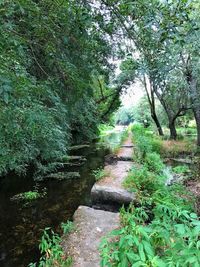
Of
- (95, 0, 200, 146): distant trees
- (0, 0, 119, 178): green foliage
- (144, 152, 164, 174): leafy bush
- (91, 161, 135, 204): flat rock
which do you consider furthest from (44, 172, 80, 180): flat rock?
(95, 0, 200, 146): distant trees

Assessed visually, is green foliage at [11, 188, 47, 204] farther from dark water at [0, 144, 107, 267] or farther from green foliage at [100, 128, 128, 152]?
green foliage at [100, 128, 128, 152]

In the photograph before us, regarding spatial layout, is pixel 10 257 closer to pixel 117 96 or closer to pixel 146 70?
pixel 146 70

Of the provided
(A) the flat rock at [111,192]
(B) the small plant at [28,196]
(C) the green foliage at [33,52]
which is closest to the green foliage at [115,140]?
(A) the flat rock at [111,192]

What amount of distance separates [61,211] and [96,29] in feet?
13.1

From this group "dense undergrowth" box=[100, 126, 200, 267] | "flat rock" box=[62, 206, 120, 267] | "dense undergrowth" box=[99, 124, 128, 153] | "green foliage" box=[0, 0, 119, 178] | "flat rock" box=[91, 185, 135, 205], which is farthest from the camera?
"dense undergrowth" box=[99, 124, 128, 153]

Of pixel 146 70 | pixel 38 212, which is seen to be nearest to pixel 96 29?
pixel 146 70

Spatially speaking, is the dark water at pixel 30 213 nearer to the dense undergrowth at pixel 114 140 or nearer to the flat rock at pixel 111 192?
the flat rock at pixel 111 192

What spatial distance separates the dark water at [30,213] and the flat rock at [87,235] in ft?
2.52

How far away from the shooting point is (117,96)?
66.1 feet

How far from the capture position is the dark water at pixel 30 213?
4.45m

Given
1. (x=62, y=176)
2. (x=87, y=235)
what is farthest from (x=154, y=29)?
(x=62, y=176)

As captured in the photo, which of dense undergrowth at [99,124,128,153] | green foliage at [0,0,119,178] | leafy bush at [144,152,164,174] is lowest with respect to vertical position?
dense undergrowth at [99,124,128,153]

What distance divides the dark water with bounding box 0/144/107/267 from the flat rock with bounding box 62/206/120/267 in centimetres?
77

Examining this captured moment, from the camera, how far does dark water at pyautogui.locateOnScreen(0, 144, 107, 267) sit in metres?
4.45
